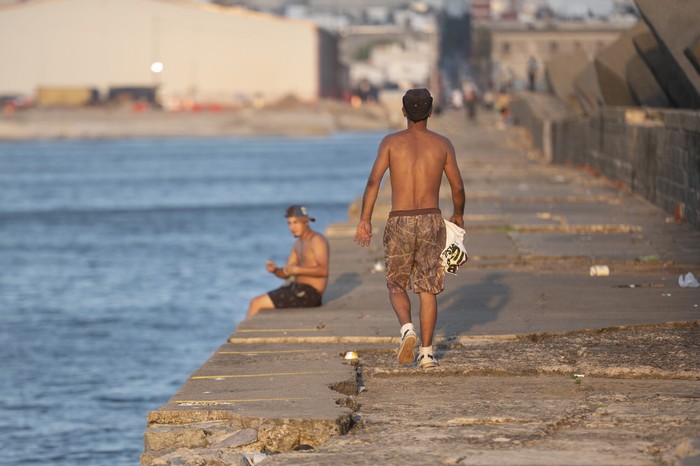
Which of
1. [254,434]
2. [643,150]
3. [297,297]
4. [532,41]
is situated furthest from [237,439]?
[532,41]

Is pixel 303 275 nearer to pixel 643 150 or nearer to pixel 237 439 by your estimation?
pixel 237 439

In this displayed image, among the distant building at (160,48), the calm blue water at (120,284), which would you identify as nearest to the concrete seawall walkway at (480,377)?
the calm blue water at (120,284)

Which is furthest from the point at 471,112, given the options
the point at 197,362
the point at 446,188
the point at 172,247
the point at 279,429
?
the point at 279,429

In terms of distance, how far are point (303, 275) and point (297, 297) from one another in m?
0.19

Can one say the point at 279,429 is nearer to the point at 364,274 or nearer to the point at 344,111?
the point at 364,274

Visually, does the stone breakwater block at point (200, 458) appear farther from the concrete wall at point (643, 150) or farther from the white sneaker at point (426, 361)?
the concrete wall at point (643, 150)

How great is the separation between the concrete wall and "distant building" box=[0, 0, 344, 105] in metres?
88.0

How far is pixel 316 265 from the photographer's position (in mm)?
12172

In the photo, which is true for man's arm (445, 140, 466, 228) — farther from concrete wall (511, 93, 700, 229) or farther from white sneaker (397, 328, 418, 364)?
concrete wall (511, 93, 700, 229)

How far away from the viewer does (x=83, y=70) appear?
124062 mm

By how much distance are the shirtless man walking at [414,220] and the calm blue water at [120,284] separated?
4896 millimetres

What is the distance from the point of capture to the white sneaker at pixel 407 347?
875 cm

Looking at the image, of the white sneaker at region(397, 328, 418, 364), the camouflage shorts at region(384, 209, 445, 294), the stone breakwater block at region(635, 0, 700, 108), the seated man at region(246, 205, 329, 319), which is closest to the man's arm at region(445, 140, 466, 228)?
the camouflage shorts at region(384, 209, 445, 294)

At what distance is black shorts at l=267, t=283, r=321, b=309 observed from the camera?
12.2m
